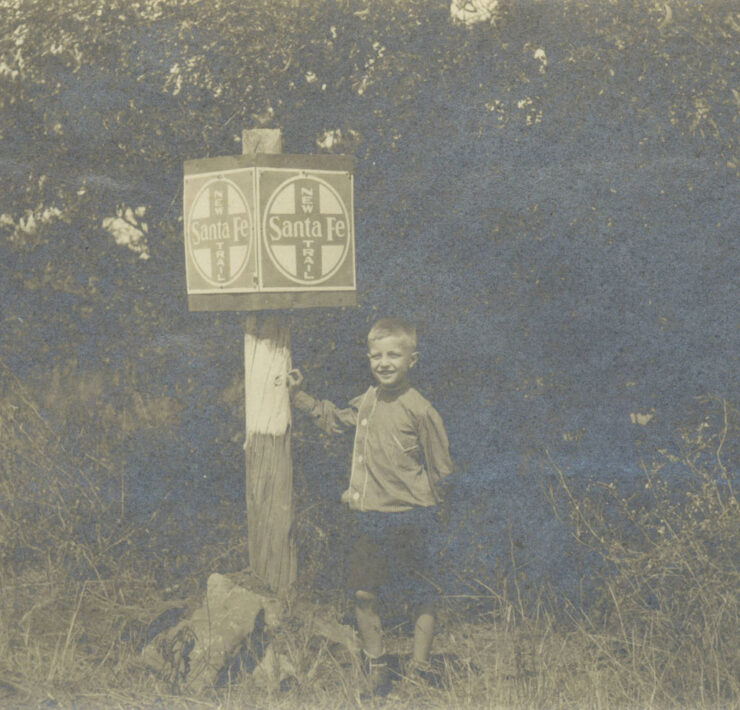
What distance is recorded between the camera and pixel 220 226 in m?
3.93

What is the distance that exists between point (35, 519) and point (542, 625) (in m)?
2.52

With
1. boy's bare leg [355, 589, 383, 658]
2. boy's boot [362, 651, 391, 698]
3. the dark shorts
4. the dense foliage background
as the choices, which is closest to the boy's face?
the dark shorts

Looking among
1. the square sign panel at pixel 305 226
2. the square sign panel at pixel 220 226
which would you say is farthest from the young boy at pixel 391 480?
the square sign panel at pixel 220 226

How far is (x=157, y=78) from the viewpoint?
4.73 meters

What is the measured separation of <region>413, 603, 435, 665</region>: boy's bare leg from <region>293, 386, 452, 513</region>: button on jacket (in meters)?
0.48

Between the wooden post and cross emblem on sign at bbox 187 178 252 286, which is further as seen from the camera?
the wooden post

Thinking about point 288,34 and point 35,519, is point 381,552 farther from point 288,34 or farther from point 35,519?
point 288,34

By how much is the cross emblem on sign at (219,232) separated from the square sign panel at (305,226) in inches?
3.7

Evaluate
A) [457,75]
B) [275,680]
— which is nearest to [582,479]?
[275,680]

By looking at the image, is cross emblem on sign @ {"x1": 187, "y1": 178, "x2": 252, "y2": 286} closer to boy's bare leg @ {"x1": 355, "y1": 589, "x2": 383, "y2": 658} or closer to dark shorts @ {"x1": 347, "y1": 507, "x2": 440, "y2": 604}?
dark shorts @ {"x1": 347, "y1": 507, "x2": 440, "y2": 604}

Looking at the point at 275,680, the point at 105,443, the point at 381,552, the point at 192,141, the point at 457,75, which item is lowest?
the point at 275,680

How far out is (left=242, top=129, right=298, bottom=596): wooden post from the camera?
406cm

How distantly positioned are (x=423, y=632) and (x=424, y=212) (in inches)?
80.2

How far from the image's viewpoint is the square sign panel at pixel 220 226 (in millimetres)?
3877
